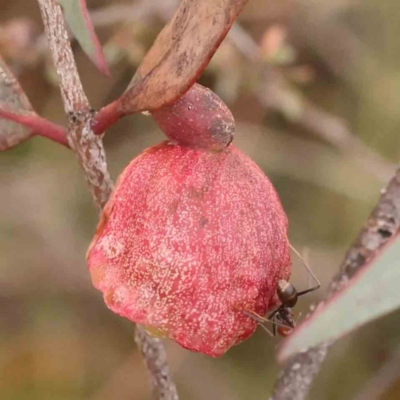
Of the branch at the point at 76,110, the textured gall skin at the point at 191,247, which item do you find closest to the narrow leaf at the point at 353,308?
the textured gall skin at the point at 191,247

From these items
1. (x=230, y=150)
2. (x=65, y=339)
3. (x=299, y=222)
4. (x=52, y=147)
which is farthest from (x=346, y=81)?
(x=230, y=150)

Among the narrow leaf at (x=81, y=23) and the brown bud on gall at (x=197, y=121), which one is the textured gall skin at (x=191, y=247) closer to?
the brown bud on gall at (x=197, y=121)

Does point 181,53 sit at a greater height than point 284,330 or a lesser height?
greater

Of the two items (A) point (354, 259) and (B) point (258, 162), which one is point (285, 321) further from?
(B) point (258, 162)

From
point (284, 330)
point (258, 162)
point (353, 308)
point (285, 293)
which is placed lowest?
point (258, 162)

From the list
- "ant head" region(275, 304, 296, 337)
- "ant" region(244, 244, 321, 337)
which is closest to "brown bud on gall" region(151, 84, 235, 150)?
"ant" region(244, 244, 321, 337)

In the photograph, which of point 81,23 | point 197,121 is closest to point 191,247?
point 197,121

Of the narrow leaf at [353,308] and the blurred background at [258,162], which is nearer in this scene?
the narrow leaf at [353,308]
